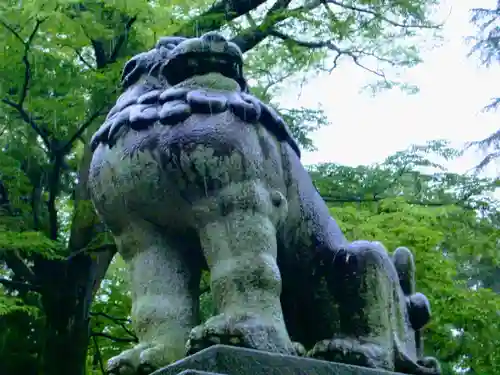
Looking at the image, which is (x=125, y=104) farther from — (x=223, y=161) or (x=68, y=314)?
(x=68, y=314)

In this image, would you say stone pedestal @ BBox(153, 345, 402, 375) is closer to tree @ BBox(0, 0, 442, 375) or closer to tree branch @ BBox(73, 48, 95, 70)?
tree @ BBox(0, 0, 442, 375)

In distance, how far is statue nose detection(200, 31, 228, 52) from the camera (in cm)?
292

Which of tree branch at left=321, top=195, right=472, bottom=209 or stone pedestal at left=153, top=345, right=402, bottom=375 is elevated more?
tree branch at left=321, top=195, right=472, bottom=209

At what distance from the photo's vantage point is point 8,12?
24.7 feet

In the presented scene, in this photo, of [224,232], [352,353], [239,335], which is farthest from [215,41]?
[352,353]

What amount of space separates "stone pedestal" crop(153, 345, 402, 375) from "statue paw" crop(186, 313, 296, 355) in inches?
3.4

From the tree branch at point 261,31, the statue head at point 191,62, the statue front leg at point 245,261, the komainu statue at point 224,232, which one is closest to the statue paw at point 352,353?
the komainu statue at point 224,232

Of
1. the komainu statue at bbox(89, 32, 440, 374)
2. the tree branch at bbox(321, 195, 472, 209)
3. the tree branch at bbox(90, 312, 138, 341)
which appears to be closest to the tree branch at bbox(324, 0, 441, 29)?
the tree branch at bbox(321, 195, 472, 209)

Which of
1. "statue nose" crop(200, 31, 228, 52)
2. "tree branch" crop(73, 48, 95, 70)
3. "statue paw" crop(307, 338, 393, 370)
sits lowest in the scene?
"statue paw" crop(307, 338, 393, 370)

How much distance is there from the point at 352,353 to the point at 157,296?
0.67 meters

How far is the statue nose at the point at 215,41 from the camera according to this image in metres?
2.92

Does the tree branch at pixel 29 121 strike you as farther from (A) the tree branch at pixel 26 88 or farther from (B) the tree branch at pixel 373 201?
(B) the tree branch at pixel 373 201

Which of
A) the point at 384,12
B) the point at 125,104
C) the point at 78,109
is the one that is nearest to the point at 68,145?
the point at 78,109

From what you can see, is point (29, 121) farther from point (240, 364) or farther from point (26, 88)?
point (240, 364)
